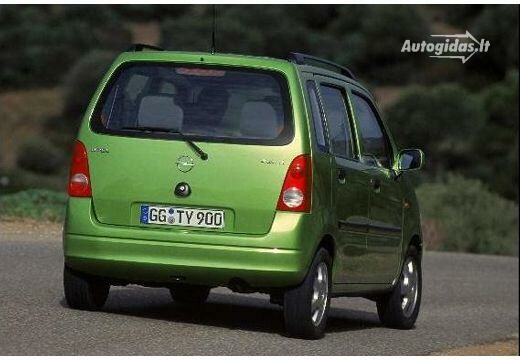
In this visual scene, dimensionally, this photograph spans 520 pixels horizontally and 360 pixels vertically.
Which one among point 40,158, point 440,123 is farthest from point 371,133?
point 440,123

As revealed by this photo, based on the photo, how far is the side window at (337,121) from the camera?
11.2 meters

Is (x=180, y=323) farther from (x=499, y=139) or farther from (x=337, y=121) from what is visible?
(x=499, y=139)

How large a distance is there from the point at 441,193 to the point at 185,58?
24681mm

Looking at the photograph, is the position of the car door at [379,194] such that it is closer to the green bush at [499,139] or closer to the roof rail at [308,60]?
the roof rail at [308,60]

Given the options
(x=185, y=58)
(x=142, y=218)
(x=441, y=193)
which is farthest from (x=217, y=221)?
(x=441, y=193)

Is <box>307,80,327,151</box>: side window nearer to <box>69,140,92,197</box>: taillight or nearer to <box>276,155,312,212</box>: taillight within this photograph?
<box>276,155,312,212</box>: taillight

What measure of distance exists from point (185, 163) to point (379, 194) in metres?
2.14

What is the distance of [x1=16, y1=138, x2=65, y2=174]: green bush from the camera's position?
52000mm

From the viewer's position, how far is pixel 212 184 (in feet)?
34.0

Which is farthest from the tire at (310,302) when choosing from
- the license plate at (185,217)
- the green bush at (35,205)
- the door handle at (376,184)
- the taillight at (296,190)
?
the green bush at (35,205)

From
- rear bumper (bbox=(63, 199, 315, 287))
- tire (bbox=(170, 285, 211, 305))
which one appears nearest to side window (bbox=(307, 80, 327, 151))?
rear bumper (bbox=(63, 199, 315, 287))

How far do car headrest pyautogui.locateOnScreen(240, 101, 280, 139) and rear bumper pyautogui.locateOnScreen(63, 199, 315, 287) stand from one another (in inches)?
22.7

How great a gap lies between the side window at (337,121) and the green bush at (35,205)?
377 inches

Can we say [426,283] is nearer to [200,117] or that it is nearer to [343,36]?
[200,117]
